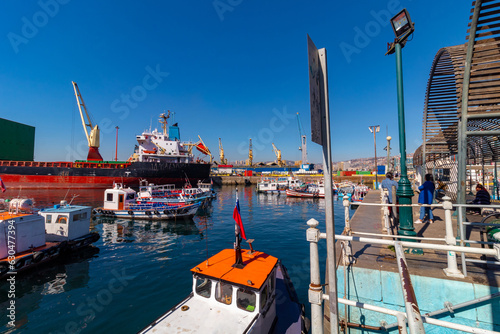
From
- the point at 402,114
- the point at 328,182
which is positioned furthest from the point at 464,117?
the point at 328,182

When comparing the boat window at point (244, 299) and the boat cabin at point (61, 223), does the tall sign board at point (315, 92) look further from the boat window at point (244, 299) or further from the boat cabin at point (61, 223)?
the boat cabin at point (61, 223)

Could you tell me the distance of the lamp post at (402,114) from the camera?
20.1 feet

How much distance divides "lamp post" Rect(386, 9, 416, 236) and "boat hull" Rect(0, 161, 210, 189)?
146 ft

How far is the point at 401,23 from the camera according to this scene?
6.46 meters

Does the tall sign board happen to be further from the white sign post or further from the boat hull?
the boat hull

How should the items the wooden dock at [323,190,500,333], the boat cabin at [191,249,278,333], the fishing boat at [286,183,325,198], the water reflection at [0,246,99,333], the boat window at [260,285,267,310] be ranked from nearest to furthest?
the wooden dock at [323,190,500,333] < the boat cabin at [191,249,278,333] < the boat window at [260,285,267,310] < the water reflection at [0,246,99,333] < the fishing boat at [286,183,325,198]

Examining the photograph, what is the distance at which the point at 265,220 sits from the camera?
→ 22.3 m

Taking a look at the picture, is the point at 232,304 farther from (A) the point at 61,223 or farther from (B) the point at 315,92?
(A) the point at 61,223

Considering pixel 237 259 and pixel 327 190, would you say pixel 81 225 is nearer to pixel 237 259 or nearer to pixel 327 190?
pixel 237 259

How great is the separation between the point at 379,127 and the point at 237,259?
29209 millimetres

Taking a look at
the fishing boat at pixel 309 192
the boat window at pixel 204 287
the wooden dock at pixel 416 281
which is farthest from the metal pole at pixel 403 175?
the fishing boat at pixel 309 192

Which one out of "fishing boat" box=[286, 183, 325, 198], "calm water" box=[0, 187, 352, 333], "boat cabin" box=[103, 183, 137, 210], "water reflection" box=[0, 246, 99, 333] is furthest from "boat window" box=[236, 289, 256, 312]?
"fishing boat" box=[286, 183, 325, 198]

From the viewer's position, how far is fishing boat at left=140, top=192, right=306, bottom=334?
480 centimetres

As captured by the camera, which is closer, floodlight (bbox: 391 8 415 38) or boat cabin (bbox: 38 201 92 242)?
floodlight (bbox: 391 8 415 38)
